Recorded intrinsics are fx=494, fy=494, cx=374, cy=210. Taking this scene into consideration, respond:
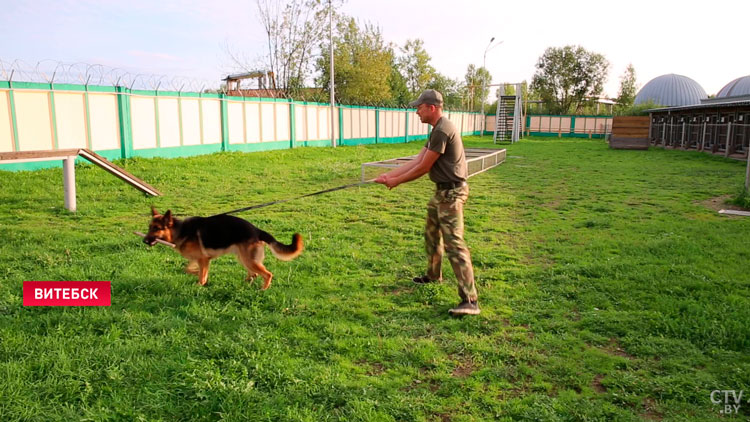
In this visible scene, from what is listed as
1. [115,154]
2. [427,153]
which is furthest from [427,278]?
[115,154]

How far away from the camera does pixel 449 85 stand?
7019 cm

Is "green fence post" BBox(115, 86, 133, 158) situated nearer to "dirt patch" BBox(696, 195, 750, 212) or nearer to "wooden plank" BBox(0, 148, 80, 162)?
"wooden plank" BBox(0, 148, 80, 162)

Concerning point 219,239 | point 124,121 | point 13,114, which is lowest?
point 219,239

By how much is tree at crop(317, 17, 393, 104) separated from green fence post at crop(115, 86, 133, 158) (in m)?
20.3

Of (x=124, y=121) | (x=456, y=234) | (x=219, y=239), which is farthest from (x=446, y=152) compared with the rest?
(x=124, y=121)

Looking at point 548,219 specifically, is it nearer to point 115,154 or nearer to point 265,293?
point 265,293

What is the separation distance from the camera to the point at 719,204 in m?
10.6

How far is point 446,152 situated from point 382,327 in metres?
1.80

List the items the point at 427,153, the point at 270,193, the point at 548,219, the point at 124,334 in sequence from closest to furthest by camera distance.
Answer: the point at 124,334 → the point at 427,153 → the point at 548,219 → the point at 270,193

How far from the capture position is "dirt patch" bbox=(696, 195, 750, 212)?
10.0 meters

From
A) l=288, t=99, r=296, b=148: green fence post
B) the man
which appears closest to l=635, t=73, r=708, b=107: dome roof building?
l=288, t=99, r=296, b=148: green fence post

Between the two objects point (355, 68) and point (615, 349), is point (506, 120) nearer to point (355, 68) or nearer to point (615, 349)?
point (355, 68)

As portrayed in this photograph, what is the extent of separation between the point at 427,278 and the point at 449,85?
68.0 metres

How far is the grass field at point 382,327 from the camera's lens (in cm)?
321
